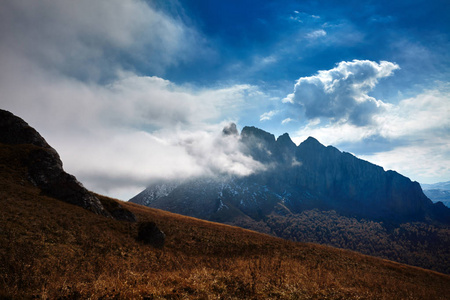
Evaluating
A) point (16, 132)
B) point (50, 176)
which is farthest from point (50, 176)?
point (16, 132)

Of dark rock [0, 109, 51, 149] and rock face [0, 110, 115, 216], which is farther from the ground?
dark rock [0, 109, 51, 149]

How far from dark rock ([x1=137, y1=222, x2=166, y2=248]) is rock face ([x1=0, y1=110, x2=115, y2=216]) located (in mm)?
9530

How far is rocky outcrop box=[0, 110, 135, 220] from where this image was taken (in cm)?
3006

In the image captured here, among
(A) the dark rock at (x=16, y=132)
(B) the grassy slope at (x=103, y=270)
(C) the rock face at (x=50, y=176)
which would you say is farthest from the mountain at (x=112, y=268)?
(A) the dark rock at (x=16, y=132)

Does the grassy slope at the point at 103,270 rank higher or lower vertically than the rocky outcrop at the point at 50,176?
lower

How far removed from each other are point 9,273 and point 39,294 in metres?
2.99

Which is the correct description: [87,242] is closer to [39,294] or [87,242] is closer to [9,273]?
[9,273]

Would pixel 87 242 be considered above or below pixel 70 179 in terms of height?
below

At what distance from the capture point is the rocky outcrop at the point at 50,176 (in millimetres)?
30062

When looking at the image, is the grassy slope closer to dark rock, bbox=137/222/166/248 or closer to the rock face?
dark rock, bbox=137/222/166/248

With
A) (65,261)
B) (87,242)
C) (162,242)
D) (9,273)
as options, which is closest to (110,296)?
(9,273)

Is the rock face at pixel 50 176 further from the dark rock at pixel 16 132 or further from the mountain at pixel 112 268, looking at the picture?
the mountain at pixel 112 268

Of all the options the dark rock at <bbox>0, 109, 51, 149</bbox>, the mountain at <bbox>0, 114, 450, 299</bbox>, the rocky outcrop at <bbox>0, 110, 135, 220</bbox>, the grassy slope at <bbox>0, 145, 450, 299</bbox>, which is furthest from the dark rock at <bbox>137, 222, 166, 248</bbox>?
the dark rock at <bbox>0, 109, 51, 149</bbox>

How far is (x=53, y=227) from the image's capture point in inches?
712
